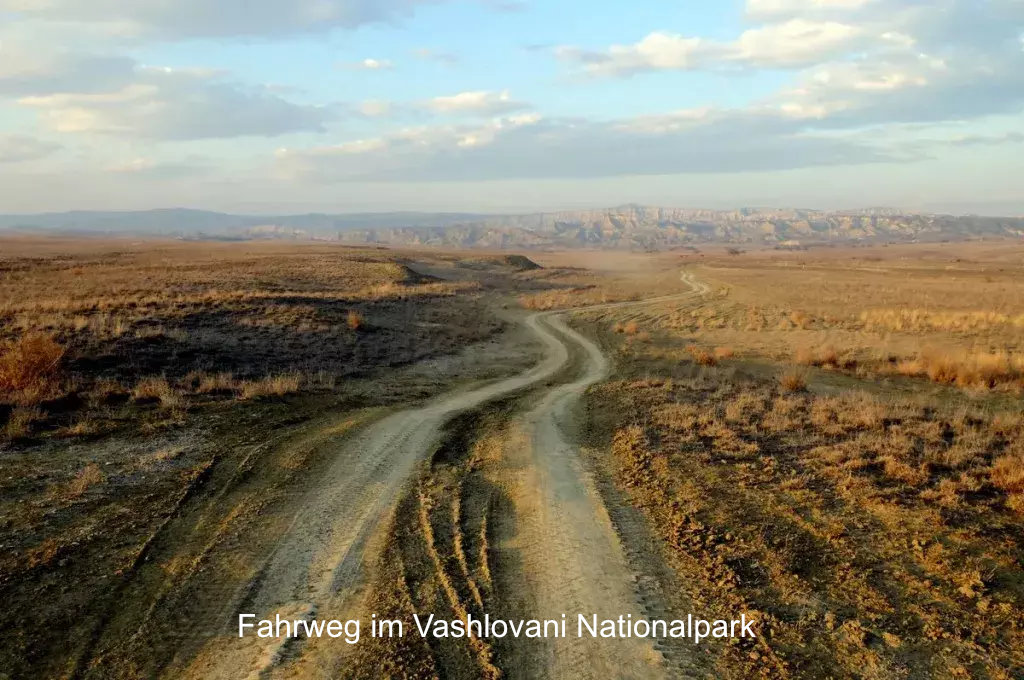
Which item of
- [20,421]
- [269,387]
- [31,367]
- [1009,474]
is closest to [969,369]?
[1009,474]

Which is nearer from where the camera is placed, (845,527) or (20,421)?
(845,527)

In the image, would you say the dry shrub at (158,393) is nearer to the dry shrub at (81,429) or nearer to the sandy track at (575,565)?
the dry shrub at (81,429)

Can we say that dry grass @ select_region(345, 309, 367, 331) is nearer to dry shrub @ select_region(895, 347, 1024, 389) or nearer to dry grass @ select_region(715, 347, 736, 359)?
dry grass @ select_region(715, 347, 736, 359)

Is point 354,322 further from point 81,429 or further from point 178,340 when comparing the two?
point 81,429

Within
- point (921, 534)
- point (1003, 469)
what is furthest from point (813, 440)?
point (921, 534)

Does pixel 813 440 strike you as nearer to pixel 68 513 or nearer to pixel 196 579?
pixel 196 579

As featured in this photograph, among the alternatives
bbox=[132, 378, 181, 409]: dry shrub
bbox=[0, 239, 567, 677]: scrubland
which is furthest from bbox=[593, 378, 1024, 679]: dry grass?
bbox=[132, 378, 181, 409]: dry shrub

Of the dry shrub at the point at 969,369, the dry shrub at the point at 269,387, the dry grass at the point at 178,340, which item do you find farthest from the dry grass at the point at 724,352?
the dry shrub at the point at 269,387
